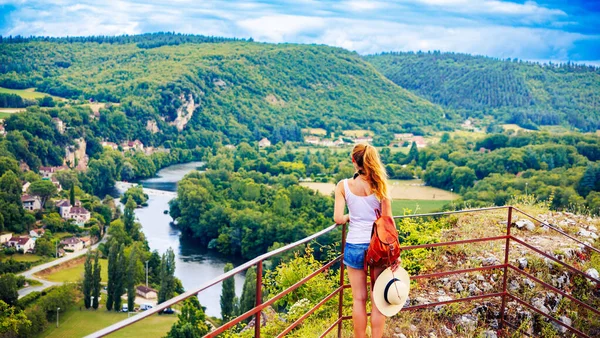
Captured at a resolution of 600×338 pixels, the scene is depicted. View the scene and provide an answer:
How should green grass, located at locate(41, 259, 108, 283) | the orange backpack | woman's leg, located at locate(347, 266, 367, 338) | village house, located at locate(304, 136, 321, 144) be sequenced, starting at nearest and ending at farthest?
the orange backpack → woman's leg, located at locate(347, 266, 367, 338) → green grass, located at locate(41, 259, 108, 283) → village house, located at locate(304, 136, 321, 144)

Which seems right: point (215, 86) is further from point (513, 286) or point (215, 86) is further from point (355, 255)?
point (355, 255)

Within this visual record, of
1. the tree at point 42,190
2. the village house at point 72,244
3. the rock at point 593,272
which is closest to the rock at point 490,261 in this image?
the rock at point 593,272

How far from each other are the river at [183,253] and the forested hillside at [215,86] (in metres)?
31.2

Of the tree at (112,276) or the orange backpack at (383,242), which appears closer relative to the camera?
the orange backpack at (383,242)

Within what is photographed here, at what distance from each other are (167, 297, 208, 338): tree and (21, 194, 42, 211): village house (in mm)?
28228

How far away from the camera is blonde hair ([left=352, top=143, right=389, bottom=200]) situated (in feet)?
9.42

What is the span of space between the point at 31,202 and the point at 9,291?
703 inches

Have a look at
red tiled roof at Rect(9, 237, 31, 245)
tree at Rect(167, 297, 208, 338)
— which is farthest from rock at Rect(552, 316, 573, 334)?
red tiled roof at Rect(9, 237, 31, 245)

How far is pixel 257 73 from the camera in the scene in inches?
3996

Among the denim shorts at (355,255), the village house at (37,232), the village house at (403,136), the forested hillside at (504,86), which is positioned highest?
the forested hillside at (504,86)

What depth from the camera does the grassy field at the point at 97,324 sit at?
22266 mm

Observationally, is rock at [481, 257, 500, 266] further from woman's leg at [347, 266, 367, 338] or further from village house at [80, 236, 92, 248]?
village house at [80, 236, 92, 248]

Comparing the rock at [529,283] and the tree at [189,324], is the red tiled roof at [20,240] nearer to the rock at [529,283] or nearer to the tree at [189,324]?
the tree at [189,324]

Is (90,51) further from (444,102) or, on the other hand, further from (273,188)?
(273,188)
